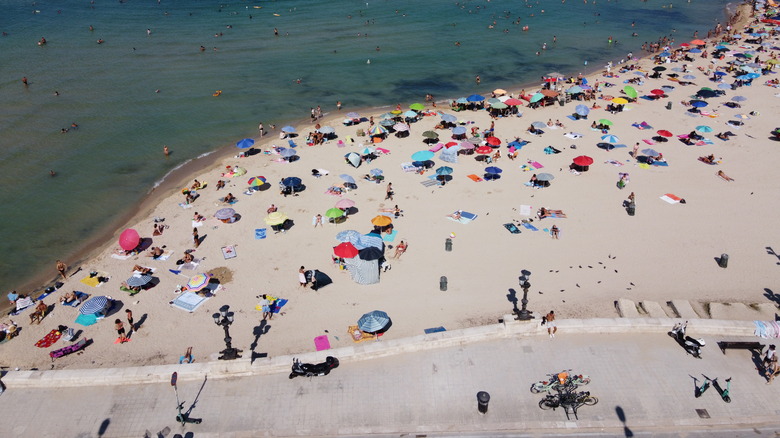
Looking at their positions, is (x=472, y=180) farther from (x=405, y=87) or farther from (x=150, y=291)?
(x=405, y=87)

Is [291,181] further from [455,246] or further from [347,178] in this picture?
[455,246]

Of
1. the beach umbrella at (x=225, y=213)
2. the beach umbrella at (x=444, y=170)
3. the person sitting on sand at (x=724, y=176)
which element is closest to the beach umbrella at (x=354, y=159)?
the beach umbrella at (x=444, y=170)

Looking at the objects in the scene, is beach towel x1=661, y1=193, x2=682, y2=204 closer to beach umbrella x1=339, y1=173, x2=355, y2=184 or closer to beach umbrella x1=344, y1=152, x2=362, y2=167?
beach umbrella x1=339, y1=173, x2=355, y2=184

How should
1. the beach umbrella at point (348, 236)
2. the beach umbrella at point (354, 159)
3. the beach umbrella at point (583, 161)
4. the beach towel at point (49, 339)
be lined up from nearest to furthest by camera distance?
the beach towel at point (49, 339) < the beach umbrella at point (348, 236) < the beach umbrella at point (583, 161) < the beach umbrella at point (354, 159)

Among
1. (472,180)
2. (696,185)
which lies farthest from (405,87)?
(696,185)

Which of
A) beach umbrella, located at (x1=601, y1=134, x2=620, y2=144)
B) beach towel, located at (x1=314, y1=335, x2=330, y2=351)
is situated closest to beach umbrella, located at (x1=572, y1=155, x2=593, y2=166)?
beach umbrella, located at (x1=601, y1=134, x2=620, y2=144)

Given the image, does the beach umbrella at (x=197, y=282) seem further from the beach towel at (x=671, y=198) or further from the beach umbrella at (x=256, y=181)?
the beach towel at (x=671, y=198)
